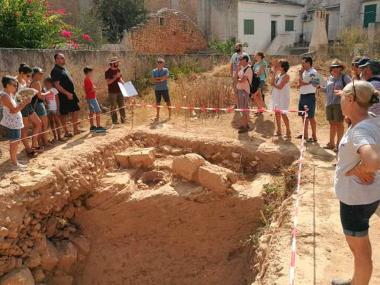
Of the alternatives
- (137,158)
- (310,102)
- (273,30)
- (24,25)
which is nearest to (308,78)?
(310,102)

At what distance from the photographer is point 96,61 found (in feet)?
37.8

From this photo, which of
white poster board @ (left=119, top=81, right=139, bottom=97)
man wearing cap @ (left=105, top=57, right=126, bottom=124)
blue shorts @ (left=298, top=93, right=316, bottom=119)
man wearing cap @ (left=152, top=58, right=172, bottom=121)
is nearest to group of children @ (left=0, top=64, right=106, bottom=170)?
white poster board @ (left=119, top=81, right=139, bottom=97)

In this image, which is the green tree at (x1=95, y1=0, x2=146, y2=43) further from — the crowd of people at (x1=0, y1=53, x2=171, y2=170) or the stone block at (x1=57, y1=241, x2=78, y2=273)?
the stone block at (x1=57, y1=241, x2=78, y2=273)

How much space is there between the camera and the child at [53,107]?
26.2ft

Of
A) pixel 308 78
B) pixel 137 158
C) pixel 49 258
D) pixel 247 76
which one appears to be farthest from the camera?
pixel 247 76

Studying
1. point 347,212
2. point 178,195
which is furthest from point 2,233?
point 347,212

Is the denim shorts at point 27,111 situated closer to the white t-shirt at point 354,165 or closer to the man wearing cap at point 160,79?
the man wearing cap at point 160,79

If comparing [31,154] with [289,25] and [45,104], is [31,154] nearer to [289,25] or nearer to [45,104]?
[45,104]

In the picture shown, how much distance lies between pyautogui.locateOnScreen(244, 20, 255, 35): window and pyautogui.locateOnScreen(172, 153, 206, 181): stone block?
67.5 feet

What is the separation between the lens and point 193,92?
11242mm

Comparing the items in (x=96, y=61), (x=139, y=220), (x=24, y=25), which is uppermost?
(x=24, y=25)

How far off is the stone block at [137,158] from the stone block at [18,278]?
9.32 ft

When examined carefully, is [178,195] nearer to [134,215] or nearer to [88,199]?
[134,215]

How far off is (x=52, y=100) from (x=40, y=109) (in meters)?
0.47
